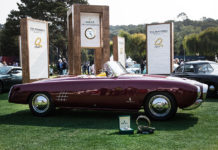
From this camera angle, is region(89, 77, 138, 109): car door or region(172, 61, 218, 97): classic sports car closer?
region(89, 77, 138, 109): car door

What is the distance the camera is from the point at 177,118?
559 cm

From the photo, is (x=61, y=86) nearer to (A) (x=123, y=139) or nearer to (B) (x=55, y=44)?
(A) (x=123, y=139)

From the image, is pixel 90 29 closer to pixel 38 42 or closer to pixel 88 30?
pixel 88 30

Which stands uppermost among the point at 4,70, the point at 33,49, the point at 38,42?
the point at 38,42

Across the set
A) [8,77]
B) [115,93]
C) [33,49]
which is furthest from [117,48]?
[115,93]

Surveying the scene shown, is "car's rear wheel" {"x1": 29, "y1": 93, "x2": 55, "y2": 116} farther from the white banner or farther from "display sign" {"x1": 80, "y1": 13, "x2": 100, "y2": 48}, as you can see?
"display sign" {"x1": 80, "y1": 13, "x2": 100, "y2": 48}

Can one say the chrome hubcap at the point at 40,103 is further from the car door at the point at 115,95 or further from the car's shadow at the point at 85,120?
the car door at the point at 115,95

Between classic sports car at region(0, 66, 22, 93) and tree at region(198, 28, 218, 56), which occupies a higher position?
tree at region(198, 28, 218, 56)

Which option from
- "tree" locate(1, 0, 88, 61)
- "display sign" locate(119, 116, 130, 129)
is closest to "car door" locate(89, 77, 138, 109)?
"display sign" locate(119, 116, 130, 129)

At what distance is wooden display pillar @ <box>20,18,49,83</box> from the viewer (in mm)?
10664

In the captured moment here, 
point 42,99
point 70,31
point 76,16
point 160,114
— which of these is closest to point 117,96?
point 160,114

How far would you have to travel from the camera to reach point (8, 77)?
11.4m

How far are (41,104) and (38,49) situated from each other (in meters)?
5.74

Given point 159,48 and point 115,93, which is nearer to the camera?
point 115,93
